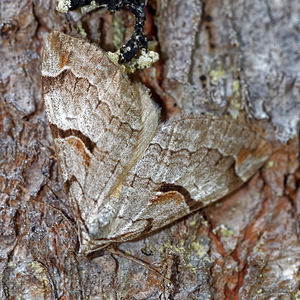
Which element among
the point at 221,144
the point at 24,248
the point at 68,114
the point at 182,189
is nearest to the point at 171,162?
the point at 182,189

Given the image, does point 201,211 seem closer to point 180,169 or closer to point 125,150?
point 180,169

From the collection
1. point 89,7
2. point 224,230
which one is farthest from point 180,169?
point 89,7

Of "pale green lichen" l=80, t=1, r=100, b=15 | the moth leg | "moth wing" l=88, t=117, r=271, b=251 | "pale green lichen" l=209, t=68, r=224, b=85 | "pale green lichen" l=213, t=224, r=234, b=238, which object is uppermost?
"pale green lichen" l=80, t=1, r=100, b=15

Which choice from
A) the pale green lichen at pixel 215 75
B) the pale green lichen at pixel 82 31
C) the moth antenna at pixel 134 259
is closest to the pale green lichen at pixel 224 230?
the moth antenna at pixel 134 259

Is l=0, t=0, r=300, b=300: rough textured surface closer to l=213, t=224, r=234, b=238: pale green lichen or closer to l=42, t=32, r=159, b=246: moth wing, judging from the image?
l=213, t=224, r=234, b=238: pale green lichen

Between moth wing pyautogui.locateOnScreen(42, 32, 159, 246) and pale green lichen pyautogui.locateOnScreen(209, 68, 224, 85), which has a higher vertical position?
pale green lichen pyautogui.locateOnScreen(209, 68, 224, 85)

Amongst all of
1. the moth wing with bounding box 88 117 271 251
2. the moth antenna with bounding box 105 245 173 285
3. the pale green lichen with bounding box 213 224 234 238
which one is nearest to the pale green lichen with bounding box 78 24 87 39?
the moth wing with bounding box 88 117 271 251
